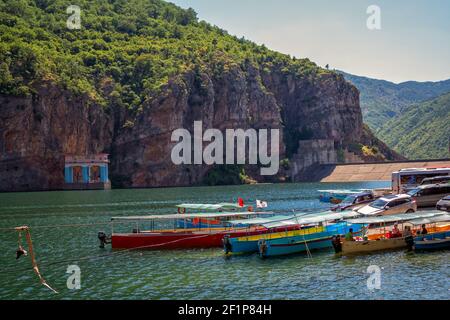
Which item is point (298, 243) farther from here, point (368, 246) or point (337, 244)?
point (368, 246)

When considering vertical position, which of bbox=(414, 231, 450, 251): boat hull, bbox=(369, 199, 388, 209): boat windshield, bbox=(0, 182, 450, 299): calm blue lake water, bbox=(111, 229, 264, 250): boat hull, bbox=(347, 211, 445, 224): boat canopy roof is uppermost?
bbox=(369, 199, 388, 209): boat windshield

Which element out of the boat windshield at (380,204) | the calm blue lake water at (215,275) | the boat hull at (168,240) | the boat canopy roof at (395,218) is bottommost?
the calm blue lake water at (215,275)

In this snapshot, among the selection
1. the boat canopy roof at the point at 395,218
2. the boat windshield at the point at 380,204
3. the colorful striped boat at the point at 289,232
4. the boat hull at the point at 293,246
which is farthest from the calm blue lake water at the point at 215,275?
the boat windshield at the point at 380,204

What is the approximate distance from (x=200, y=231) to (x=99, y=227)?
62.1 ft

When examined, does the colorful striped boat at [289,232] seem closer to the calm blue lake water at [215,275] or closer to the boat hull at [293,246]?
the boat hull at [293,246]

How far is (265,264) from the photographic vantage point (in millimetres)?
52312

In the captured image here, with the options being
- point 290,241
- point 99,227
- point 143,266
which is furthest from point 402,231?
point 99,227

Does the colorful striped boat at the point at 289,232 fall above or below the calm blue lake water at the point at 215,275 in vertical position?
above

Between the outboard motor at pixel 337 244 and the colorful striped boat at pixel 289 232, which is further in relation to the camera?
the colorful striped boat at pixel 289 232

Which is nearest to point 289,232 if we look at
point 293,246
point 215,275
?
point 293,246

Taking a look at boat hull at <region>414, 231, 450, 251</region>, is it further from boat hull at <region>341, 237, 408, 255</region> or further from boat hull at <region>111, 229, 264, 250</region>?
boat hull at <region>111, 229, 264, 250</region>

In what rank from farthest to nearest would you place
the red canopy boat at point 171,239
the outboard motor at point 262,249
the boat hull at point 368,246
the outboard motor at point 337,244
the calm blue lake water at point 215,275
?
the red canopy boat at point 171,239 < the outboard motor at point 262,249 < the outboard motor at point 337,244 < the boat hull at point 368,246 < the calm blue lake water at point 215,275

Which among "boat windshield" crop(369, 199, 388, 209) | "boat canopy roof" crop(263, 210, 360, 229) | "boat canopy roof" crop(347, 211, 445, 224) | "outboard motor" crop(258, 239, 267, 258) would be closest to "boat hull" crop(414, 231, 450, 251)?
"boat canopy roof" crop(347, 211, 445, 224)
